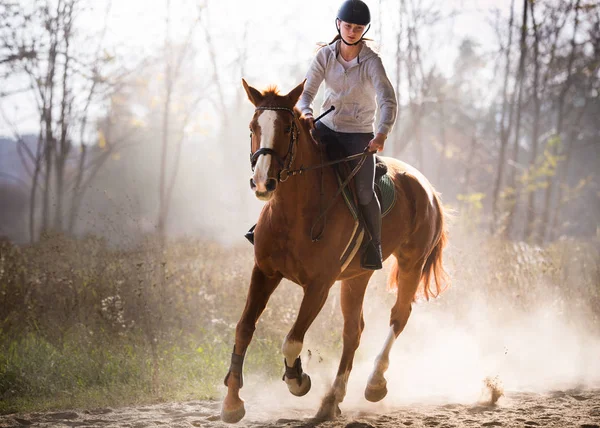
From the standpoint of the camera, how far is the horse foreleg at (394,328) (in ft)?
22.2

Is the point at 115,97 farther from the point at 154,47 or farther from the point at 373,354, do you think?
the point at 373,354

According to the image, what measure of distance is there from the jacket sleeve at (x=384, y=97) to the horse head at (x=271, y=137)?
0.95m

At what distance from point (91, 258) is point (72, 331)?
8.14ft

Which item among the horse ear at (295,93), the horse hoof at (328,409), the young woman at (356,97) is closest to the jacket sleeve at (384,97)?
the young woman at (356,97)

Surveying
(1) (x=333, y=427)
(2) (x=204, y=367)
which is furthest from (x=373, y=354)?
(1) (x=333, y=427)

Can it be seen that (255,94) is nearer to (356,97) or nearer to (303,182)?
(303,182)

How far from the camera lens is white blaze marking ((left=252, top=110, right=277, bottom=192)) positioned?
4883 millimetres

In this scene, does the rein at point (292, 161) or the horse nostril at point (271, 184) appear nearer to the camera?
the horse nostril at point (271, 184)

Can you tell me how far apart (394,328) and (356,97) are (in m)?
2.62

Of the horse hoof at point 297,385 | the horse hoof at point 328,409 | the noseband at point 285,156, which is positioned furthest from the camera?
the horse hoof at point 328,409

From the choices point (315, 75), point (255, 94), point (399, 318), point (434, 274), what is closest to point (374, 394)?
point (399, 318)

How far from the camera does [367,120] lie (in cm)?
629

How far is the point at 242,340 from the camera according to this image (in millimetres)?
5727

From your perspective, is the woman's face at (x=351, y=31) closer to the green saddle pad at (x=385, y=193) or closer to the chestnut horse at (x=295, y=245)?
the chestnut horse at (x=295, y=245)
